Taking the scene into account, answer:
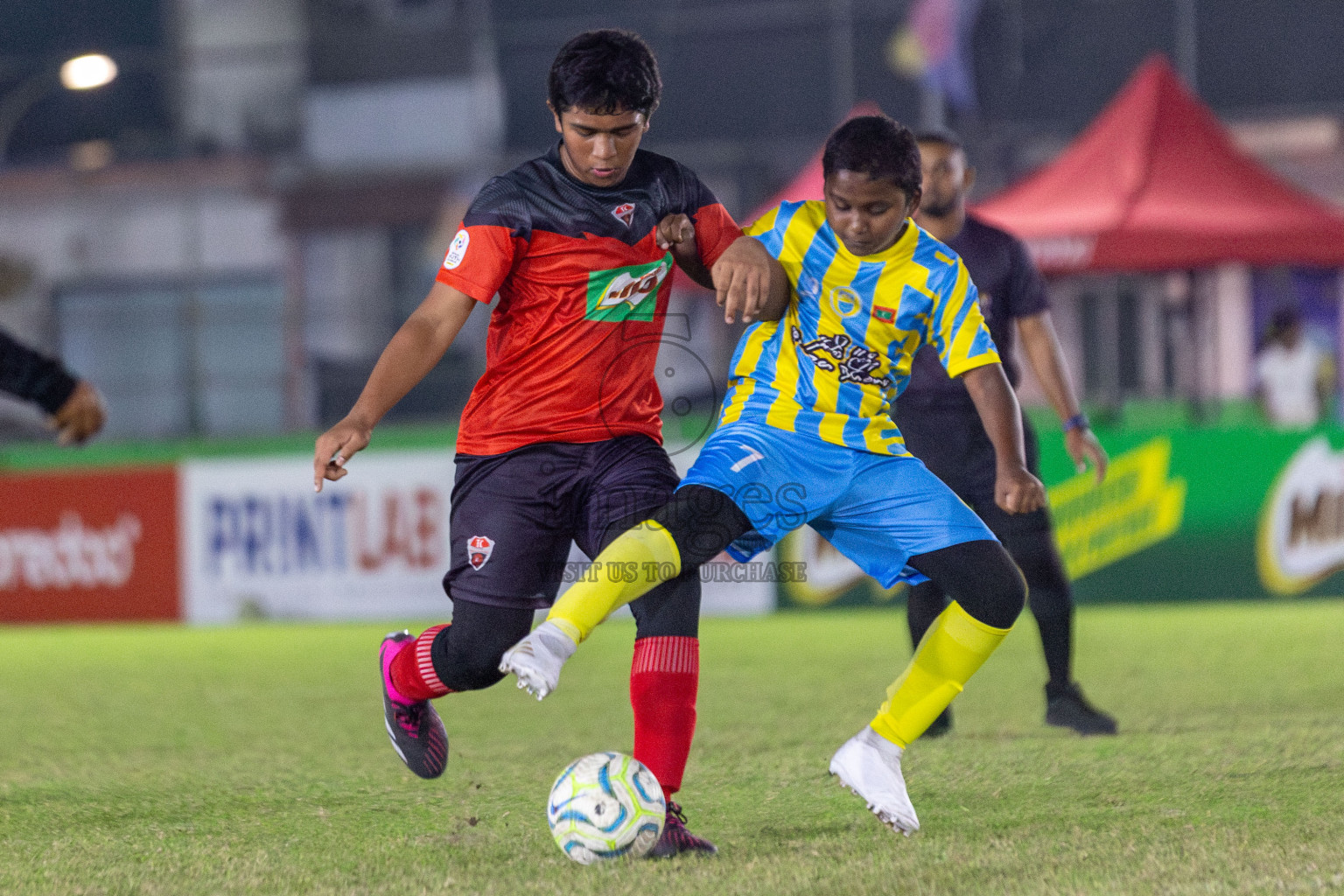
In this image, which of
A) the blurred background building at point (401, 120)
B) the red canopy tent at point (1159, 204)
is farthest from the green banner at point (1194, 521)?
the blurred background building at point (401, 120)

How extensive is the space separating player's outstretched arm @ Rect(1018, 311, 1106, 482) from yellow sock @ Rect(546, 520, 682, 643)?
220 cm

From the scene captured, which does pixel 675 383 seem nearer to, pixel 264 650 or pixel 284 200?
pixel 264 650

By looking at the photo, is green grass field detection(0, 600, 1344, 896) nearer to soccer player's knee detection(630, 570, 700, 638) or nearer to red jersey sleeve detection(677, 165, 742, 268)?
soccer player's knee detection(630, 570, 700, 638)

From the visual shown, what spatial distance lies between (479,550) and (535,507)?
173 mm

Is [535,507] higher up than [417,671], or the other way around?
[535,507]

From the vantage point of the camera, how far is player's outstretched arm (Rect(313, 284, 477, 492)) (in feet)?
11.2

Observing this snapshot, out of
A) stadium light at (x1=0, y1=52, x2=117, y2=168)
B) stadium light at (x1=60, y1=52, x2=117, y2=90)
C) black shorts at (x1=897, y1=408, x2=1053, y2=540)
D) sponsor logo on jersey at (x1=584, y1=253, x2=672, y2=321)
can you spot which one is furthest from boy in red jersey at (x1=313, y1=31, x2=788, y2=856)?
stadium light at (x1=0, y1=52, x2=117, y2=168)

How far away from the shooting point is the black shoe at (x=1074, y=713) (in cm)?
523

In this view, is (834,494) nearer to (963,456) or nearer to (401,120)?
(963,456)

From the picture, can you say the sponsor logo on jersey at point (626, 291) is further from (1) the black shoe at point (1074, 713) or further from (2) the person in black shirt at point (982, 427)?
(1) the black shoe at point (1074, 713)

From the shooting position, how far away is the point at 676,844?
344 centimetres

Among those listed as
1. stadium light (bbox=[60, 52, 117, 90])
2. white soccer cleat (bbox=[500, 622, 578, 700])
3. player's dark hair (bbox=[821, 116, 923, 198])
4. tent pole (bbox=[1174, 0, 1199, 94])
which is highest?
tent pole (bbox=[1174, 0, 1199, 94])

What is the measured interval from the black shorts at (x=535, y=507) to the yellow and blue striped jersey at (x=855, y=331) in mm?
295

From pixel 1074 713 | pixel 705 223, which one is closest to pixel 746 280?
pixel 705 223
